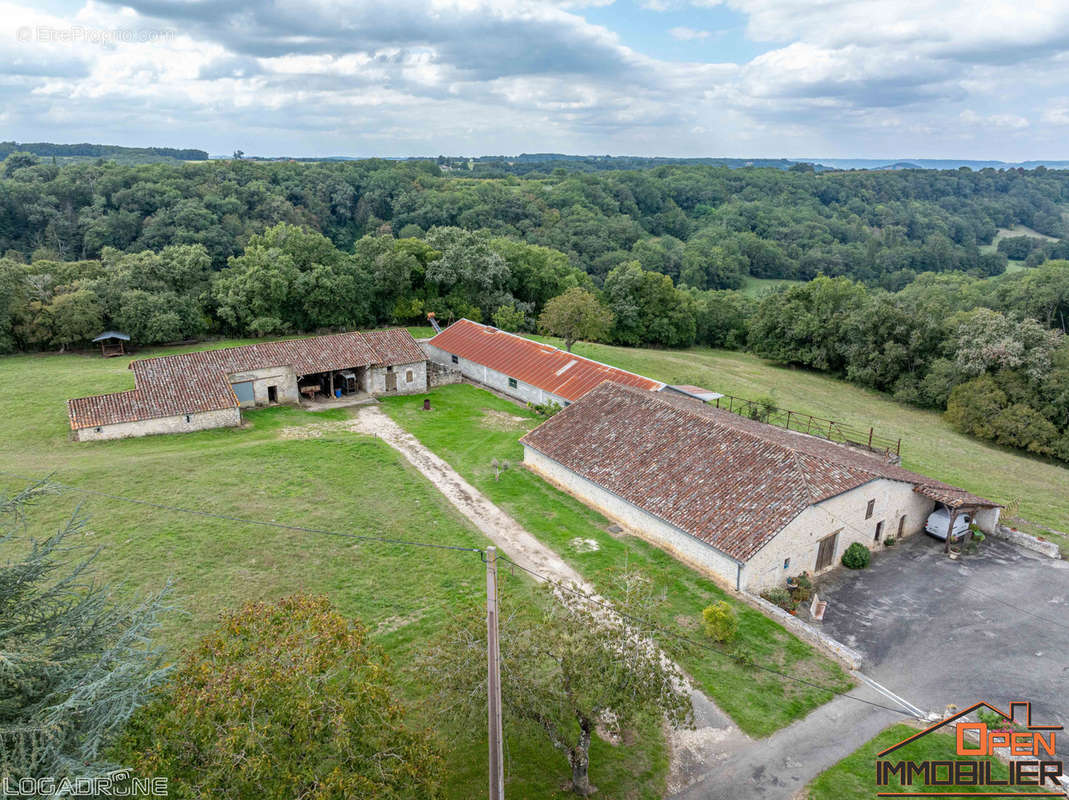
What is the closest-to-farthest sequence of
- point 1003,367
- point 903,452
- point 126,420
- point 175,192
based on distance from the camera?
point 126,420, point 903,452, point 1003,367, point 175,192

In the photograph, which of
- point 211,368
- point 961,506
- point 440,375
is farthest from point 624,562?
point 211,368

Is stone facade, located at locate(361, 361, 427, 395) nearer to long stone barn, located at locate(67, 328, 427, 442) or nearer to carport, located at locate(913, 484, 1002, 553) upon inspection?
long stone barn, located at locate(67, 328, 427, 442)

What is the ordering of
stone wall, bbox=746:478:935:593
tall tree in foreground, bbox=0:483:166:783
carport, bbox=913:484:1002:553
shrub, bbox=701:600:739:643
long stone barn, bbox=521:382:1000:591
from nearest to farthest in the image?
tall tree in foreground, bbox=0:483:166:783 < shrub, bbox=701:600:739:643 < stone wall, bbox=746:478:935:593 < long stone barn, bbox=521:382:1000:591 < carport, bbox=913:484:1002:553

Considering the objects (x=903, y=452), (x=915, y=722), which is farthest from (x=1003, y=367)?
(x=915, y=722)

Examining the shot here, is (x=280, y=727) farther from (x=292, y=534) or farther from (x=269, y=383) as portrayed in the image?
(x=269, y=383)

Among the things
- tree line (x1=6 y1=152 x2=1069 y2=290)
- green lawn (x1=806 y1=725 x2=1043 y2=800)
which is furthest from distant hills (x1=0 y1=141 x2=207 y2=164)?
green lawn (x1=806 y1=725 x2=1043 y2=800)

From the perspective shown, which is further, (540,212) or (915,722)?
(540,212)

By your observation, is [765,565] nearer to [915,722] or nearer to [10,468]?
[915,722]

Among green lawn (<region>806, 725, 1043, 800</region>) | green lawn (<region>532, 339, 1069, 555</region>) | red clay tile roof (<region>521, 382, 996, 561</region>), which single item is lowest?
green lawn (<region>532, 339, 1069, 555</region>)
